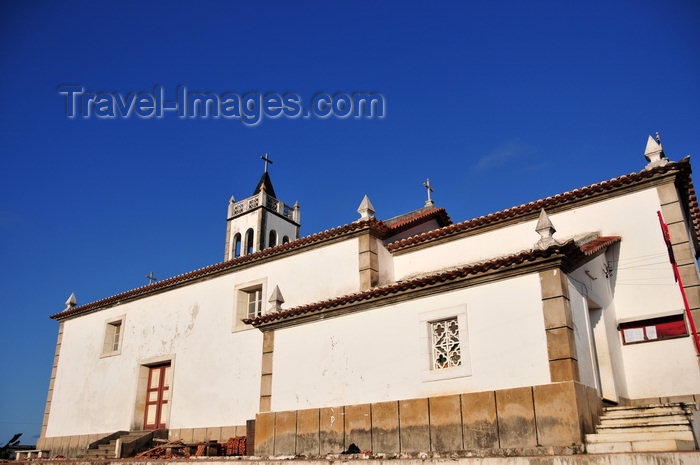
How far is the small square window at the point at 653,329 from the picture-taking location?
12.1 metres

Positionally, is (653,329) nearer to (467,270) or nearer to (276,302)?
(467,270)

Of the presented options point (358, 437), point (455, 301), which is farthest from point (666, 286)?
point (358, 437)

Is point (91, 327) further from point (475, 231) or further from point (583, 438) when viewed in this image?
point (583, 438)

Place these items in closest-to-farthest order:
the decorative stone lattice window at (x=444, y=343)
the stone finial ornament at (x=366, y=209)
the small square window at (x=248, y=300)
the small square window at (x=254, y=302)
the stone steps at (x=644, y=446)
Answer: the stone steps at (x=644, y=446) < the decorative stone lattice window at (x=444, y=343) < the stone finial ornament at (x=366, y=209) < the small square window at (x=248, y=300) < the small square window at (x=254, y=302)

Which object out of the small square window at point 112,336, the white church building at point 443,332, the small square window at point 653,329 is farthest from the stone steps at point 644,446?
the small square window at point 112,336

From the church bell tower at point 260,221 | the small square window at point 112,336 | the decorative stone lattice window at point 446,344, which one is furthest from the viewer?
the church bell tower at point 260,221

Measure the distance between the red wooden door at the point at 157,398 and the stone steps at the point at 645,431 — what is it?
13720 millimetres

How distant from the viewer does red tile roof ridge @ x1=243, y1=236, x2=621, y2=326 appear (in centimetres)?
1009

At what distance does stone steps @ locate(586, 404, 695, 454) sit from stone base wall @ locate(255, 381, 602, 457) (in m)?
0.27

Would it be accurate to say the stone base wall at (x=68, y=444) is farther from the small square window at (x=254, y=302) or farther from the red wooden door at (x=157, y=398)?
the small square window at (x=254, y=302)

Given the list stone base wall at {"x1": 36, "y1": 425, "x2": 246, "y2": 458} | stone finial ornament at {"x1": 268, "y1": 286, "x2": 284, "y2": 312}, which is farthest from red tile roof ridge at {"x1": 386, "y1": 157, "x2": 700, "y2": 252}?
stone base wall at {"x1": 36, "y1": 425, "x2": 246, "y2": 458}

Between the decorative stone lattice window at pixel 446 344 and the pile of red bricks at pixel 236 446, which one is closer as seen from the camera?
the decorative stone lattice window at pixel 446 344

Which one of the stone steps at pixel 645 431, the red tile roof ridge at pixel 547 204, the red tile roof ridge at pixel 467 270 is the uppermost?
the red tile roof ridge at pixel 547 204

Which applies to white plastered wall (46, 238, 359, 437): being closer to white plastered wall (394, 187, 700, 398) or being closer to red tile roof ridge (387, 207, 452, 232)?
red tile roof ridge (387, 207, 452, 232)
